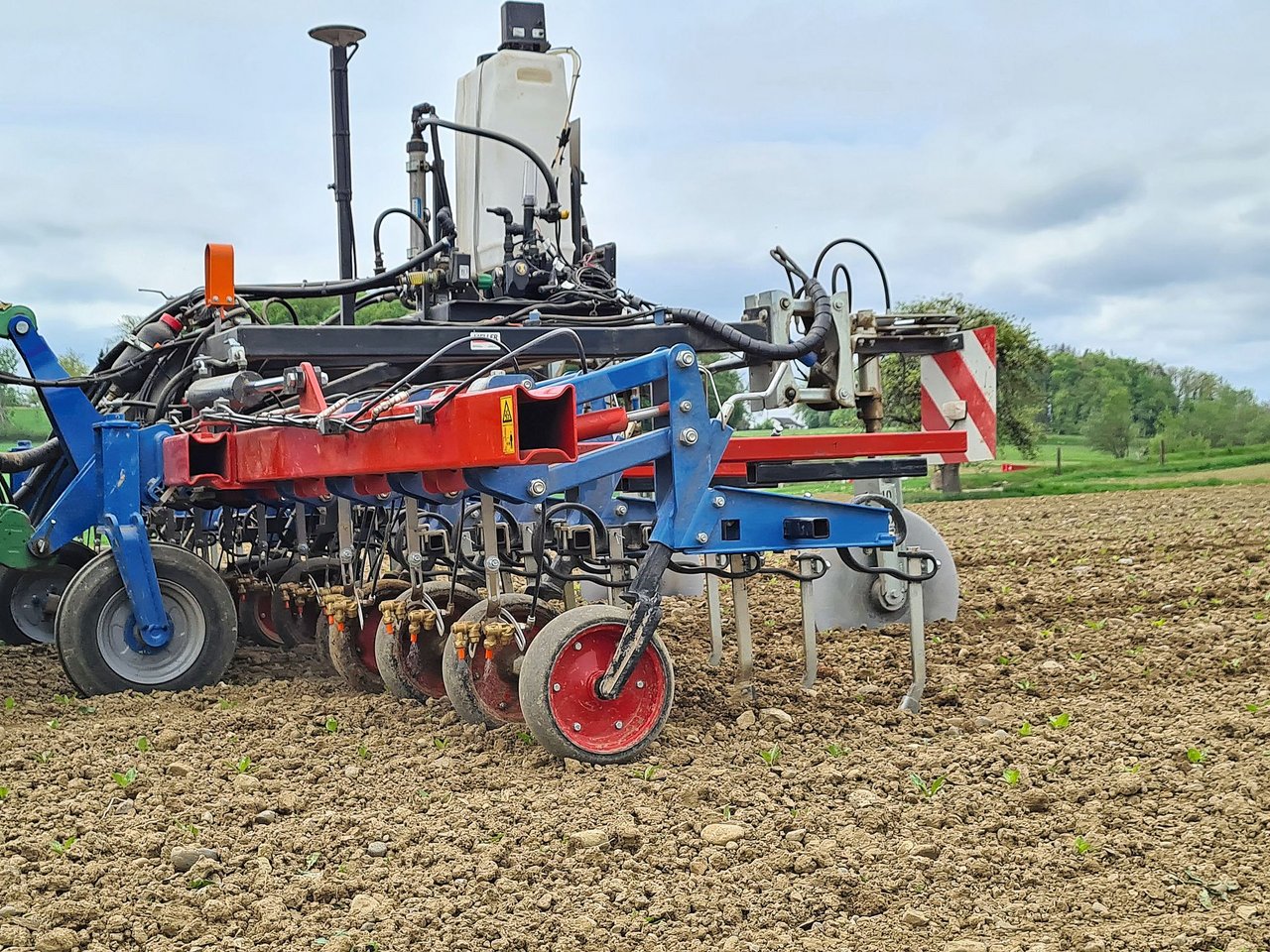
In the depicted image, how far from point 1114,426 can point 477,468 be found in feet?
73.0

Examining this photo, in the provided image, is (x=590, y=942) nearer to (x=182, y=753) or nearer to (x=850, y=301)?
(x=182, y=753)

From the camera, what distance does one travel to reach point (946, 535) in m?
12.6

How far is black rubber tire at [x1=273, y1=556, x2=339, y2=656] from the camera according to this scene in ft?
22.5

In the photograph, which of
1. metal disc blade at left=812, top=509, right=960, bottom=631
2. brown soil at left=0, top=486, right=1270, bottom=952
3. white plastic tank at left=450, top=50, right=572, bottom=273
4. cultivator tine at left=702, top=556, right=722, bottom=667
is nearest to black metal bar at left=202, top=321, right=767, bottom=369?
cultivator tine at left=702, top=556, right=722, bottom=667

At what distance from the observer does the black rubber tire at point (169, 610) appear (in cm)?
593

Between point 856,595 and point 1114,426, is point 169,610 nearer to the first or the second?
point 856,595

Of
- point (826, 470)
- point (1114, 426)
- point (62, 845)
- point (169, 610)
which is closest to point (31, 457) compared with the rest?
point (169, 610)

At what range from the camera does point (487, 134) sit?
712cm

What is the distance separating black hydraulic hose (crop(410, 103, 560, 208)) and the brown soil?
2.59m

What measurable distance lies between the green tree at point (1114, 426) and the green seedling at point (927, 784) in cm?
2142

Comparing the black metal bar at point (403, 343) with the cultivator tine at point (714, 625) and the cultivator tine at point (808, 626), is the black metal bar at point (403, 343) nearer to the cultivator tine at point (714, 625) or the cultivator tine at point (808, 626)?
the cultivator tine at point (714, 625)

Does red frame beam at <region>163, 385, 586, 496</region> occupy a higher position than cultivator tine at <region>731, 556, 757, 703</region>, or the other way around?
red frame beam at <region>163, 385, 586, 496</region>

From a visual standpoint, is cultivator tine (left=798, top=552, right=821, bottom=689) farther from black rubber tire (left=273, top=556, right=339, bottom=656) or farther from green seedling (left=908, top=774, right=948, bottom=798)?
black rubber tire (left=273, top=556, right=339, bottom=656)

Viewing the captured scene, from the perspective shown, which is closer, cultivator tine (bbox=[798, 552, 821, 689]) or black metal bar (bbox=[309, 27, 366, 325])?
cultivator tine (bbox=[798, 552, 821, 689])
